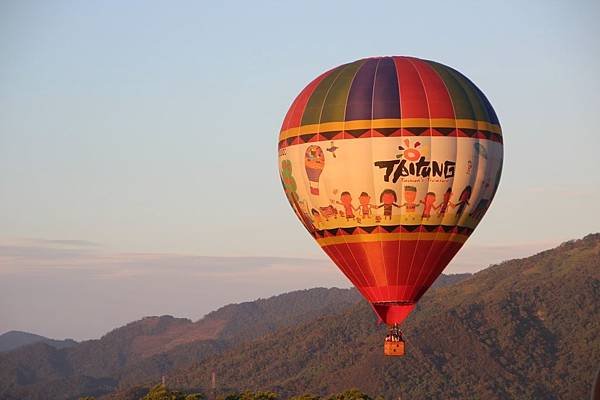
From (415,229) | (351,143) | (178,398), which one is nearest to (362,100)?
(351,143)

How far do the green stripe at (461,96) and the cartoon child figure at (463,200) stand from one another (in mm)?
3214

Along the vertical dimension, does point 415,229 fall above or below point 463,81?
below

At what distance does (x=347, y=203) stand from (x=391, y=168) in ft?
8.26

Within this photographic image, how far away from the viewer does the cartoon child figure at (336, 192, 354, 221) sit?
6450 cm

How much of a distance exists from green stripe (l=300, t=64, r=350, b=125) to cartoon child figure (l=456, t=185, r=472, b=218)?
7175mm

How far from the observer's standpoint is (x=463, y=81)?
219 ft

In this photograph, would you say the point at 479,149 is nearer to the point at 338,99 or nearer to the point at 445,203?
the point at 445,203

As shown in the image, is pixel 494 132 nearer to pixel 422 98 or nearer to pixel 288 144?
pixel 422 98

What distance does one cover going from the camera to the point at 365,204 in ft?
211

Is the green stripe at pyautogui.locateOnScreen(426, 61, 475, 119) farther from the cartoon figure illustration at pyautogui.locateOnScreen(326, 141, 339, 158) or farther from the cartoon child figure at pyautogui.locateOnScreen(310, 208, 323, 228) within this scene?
the cartoon child figure at pyautogui.locateOnScreen(310, 208, 323, 228)

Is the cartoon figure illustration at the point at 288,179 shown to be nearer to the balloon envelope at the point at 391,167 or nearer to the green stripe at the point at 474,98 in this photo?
the balloon envelope at the point at 391,167

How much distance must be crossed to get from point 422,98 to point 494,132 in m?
4.47

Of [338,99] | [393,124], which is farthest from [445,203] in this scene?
[338,99]

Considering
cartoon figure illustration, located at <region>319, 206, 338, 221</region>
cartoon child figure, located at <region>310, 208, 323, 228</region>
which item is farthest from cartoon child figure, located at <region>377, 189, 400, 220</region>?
cartoon child figure, located at <region>310, 208, 323, 228</region>
